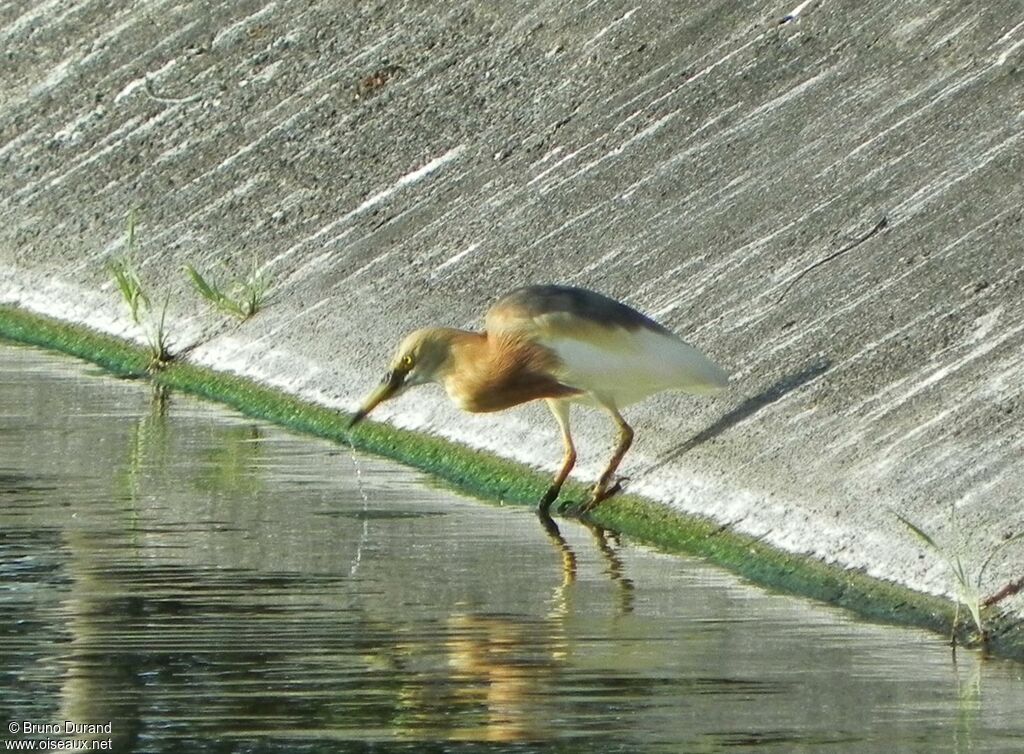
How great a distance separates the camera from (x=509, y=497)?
11.0 metres

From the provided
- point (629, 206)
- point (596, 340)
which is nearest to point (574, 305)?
point (596, 340)

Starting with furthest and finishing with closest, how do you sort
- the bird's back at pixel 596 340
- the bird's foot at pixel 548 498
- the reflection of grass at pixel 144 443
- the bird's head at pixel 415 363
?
the reflection of grass at pixel 144 443, the bird's foot at pixel 548 498, the bird's head at pixel 415 363, the bird's back at pixel 596 340

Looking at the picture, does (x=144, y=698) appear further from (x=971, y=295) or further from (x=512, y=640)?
(x=971, y=295)

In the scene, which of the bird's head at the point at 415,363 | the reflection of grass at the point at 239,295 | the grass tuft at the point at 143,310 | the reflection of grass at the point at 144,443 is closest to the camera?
the bird's head at the point at 415,363

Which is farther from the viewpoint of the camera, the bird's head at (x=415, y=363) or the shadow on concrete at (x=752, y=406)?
the shadow on concrete at (x=752, y=406)

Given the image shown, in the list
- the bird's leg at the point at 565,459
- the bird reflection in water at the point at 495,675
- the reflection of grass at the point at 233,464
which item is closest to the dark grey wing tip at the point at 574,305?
the bird's leg at the point at 565,459

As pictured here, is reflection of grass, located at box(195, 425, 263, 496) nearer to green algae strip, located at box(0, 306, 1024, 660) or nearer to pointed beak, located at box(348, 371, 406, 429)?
green algae strip, located at box(0, 306, 1024, 660)

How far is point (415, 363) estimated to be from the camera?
1057cm

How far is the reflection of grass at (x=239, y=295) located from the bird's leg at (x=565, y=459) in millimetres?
3931

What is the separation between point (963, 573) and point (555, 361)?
2.53 metres

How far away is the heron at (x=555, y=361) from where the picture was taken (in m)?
10.3

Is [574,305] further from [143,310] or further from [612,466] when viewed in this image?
[143,310]

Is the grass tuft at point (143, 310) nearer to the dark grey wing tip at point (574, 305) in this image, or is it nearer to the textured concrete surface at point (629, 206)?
the textured concrete surface at point (629, 206)

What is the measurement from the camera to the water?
7078 millimetres
